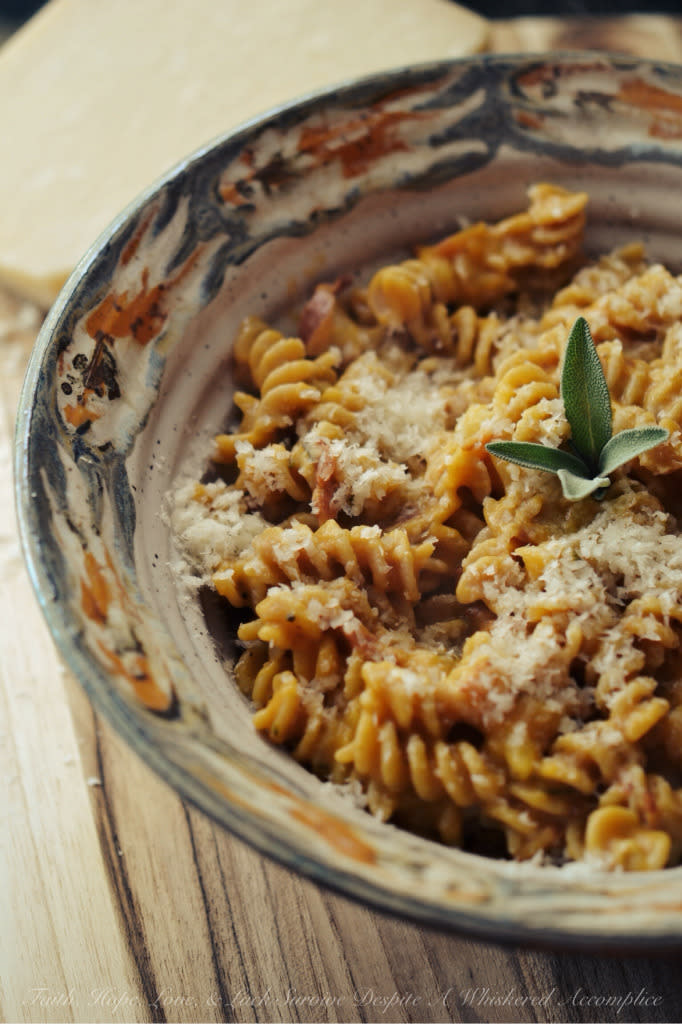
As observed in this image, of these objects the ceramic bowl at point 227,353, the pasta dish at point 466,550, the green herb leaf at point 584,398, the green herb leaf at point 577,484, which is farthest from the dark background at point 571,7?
the green herb leaf at point 577,484

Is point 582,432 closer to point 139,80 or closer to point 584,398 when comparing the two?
point 584,398

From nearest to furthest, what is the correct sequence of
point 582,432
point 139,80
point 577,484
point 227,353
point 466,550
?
A: 1. point 577,484
2. point 582,432
3. point 466,550
4. point 227,353
5. point 139,80

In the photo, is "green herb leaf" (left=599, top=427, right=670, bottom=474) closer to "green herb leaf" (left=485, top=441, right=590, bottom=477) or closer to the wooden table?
"green herb leaf" (left=485, top=441, right=590, bottom=477)

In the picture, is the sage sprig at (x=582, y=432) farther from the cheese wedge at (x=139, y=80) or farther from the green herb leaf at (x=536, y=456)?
the cheese wedge at (x=139, y=80)

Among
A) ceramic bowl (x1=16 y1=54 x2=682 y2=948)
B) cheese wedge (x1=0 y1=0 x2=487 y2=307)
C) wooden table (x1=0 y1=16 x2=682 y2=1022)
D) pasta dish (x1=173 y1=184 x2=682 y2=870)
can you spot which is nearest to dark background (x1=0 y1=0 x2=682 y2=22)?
cheese wedge (x1=0 y1=0 x2=487 y2=307)

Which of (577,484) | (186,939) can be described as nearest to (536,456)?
(577,484)

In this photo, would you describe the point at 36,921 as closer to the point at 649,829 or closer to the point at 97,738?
the point at 97,738

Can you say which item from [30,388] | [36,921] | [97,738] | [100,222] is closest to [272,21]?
[100,222]

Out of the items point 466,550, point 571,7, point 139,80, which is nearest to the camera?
point 466,550
